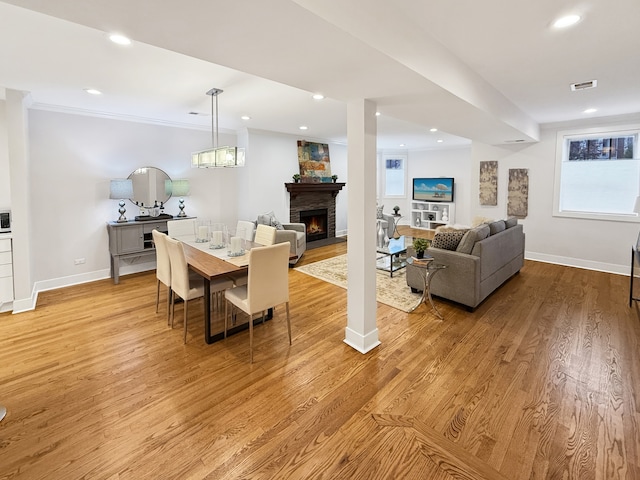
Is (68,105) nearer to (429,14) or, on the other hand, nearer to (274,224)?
(274,224)

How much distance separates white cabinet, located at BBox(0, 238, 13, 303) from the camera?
3662mm

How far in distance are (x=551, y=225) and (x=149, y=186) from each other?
23.6 feet

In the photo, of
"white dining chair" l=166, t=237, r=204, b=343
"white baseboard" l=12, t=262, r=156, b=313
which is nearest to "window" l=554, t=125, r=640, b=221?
"white dining chair" l=166, t=237, r=204, b=343

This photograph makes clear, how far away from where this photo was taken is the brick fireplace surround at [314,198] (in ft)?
→ 22.9

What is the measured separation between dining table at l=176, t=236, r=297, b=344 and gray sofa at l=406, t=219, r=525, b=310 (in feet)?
6.23

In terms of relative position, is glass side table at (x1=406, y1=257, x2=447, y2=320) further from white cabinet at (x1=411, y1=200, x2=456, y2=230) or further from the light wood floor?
white cabinet at (x1=411, y1=200, x2=456, y2=230)

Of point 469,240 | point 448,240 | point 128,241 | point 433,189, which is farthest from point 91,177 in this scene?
point 433,189

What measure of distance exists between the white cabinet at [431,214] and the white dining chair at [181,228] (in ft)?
24.1

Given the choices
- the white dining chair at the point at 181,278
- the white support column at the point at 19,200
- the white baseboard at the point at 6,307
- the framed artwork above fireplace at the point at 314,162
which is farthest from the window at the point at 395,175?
the white baseboard at the point at 6,307

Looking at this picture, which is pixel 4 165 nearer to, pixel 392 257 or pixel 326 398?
pixel 326 398

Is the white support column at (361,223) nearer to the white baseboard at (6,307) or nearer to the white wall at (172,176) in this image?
the white wall at (172,176)

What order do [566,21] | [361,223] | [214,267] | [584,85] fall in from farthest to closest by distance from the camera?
[584,85] < [214,267] < [361,223] < [566,21]

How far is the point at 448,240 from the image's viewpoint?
3.96m

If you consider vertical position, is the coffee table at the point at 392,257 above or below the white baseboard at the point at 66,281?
above
